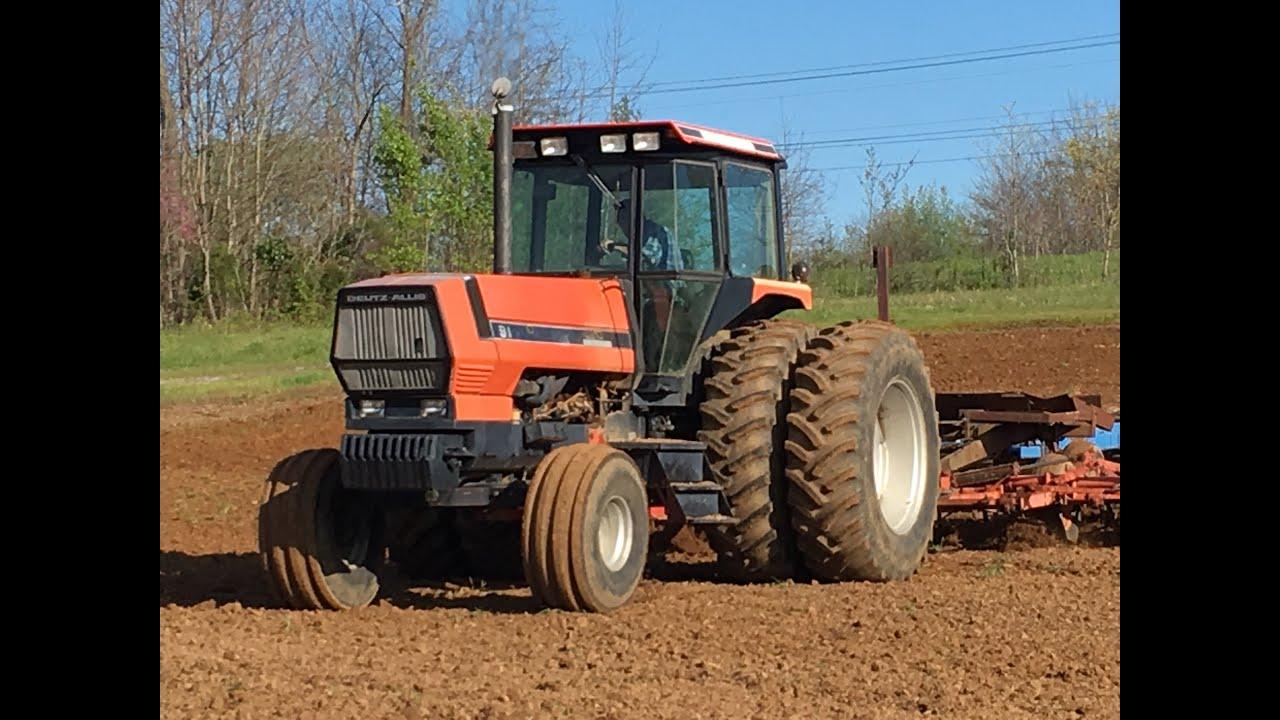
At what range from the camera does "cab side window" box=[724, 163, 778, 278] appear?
8.79 m

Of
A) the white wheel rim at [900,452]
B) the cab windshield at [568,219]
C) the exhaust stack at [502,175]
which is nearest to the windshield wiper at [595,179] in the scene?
the cab windshield at [568,219]

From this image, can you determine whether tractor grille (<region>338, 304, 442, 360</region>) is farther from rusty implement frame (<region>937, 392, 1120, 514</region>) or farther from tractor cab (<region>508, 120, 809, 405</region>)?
rusty implement frame (<region>937, 392, 1120, 514</region>)

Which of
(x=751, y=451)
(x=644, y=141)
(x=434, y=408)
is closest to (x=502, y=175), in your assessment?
(x=644, y=141)

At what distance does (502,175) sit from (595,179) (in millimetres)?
718

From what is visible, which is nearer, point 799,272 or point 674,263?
point 674,263

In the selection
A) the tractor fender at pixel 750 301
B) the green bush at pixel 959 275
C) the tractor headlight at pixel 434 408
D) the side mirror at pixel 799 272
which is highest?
the green bush at pixel 959 275

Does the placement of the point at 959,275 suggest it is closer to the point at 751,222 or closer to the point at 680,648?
the point at 751,222

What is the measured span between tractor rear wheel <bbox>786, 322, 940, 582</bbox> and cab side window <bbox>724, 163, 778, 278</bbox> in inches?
21.7

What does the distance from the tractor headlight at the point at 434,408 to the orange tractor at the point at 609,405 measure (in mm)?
10

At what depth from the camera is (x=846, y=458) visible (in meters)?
8.32

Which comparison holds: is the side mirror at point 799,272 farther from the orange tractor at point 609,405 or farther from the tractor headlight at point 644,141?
the tractor headlight at point 644,141

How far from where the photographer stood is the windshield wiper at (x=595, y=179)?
863 centimetres

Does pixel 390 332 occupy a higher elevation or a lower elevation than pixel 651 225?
lower
